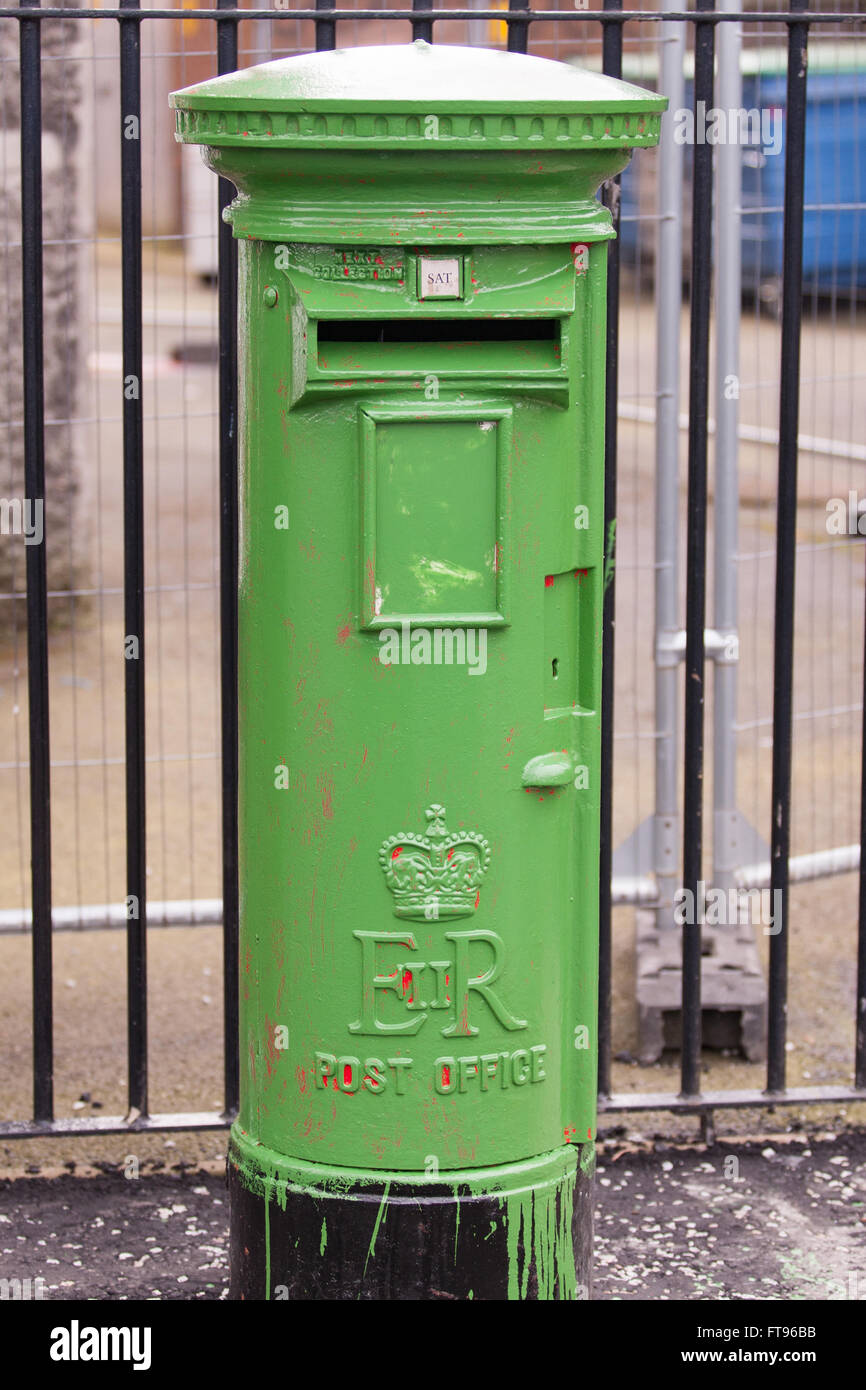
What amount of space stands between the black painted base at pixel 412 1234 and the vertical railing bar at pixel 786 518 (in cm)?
94

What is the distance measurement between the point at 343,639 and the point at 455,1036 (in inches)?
24.0

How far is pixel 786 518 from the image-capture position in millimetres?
3508

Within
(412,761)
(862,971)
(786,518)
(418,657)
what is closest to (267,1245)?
(412,761)

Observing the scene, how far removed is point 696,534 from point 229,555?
2.87 ft

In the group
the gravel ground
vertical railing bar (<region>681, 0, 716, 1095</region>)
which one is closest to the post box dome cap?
vertical railing bar (<region>681, 0, 716, 1095</region>)

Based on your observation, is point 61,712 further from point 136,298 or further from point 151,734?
point 136,298

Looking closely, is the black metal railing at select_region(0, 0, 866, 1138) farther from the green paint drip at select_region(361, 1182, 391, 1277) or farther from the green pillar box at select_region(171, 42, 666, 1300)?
the green paint drip at select_region(361, 1182, 391, 1277)

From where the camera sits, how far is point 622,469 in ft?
39.1

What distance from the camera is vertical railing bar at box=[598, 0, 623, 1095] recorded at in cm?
327

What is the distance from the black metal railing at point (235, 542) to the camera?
10.5 ft

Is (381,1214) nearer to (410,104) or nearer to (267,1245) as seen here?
(267,1245)

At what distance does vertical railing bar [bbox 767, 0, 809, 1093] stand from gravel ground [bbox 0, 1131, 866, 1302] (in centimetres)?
22

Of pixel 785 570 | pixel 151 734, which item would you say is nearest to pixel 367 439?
pixel 785 570

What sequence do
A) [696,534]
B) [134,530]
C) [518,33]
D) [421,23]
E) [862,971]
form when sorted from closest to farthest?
[421,23] < [518,33] < [134,530] < [696,534] < [862,971]
